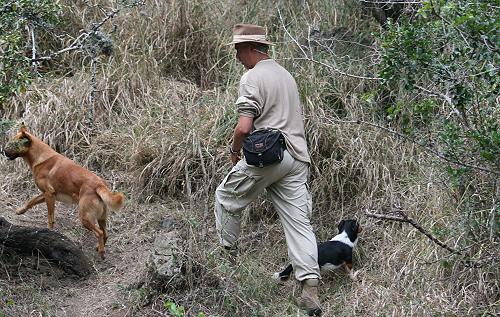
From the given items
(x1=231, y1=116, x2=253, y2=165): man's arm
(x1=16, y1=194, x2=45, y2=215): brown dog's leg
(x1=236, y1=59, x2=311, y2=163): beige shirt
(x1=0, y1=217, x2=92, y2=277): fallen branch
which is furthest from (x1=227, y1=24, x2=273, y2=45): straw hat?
(x1=16, y1=194, x2=45, y2=215): brown dog's leg

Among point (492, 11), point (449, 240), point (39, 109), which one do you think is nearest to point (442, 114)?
point (449, 240)

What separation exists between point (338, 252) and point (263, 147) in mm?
1302

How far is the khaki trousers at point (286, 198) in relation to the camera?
22.9ft

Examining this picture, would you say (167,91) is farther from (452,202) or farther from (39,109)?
(452,202)

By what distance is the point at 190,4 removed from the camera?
10836mm

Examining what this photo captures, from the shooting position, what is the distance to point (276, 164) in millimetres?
6883

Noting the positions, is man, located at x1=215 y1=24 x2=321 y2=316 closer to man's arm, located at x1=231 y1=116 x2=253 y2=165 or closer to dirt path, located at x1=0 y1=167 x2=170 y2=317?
man's arm, located at x1=231 y1=116 x2=253 y2=165

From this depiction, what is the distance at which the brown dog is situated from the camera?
25.0ft

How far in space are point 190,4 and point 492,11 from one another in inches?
222

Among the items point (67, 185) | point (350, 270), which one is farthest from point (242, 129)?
point (67, 185)

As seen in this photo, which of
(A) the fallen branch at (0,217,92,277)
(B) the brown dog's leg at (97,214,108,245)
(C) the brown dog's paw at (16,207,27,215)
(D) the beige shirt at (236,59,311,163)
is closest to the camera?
(D) the beige shirt at (236,59,311,163)

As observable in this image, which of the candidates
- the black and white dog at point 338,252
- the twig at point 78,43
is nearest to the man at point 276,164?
the black and white dog at point 338,252

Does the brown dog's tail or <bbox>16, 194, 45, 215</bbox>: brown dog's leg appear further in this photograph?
<bbox>16, 194, 45, 215</bbox>: brown dog's leg

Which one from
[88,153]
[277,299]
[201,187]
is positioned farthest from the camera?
[88,153]
